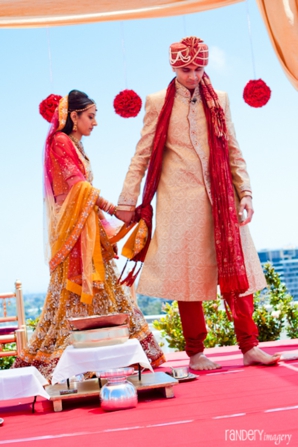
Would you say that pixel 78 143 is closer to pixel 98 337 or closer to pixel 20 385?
pixel 98 337

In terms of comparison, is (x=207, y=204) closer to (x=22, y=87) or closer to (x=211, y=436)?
(x=211, y=436)

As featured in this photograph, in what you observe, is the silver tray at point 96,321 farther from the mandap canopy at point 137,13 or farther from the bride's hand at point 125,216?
the mandap canopy at point 137,13

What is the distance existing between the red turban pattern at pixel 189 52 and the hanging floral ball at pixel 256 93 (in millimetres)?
1023

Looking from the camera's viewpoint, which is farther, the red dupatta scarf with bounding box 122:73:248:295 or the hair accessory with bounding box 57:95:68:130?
the hair accessory with bounding box 57:95:68:130

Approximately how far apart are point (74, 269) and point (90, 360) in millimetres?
918

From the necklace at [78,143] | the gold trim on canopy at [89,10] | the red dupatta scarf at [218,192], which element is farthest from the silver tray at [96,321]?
the gold trim on canopy at [89,10]

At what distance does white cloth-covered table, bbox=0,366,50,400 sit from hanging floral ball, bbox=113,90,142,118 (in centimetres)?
223

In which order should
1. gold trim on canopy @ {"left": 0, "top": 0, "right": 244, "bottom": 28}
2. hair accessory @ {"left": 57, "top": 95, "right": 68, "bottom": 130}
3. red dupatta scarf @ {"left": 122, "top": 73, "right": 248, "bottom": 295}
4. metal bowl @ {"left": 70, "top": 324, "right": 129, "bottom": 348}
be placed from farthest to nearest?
gold trim on canopy @ {"left": 0, "top": 0, "right": 244, "bottom": 28} < hair accessory @ {"left": 57, "top": 95, "right": 68, "bottom": 130} < red dupatta scarf @ {"left": 122, "top": 73, "right": 248, "bottom": 295} < metal bowl @ {"left": 70, "top": 324, "right": 129, "bottom": 348}

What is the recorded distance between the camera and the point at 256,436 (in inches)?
89.0

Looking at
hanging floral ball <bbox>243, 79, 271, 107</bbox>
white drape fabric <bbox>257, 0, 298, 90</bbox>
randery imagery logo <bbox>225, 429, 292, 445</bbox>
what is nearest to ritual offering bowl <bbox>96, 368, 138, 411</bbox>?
randery imagery logo <bbox>225, 429, 292, 445</bbox>

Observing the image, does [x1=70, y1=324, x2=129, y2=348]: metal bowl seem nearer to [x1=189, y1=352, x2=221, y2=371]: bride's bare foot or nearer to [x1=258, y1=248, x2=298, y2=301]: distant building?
[x1=189, y1=352, x2=221, y2=371]: bride's bare foot

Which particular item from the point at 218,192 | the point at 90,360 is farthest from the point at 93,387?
the point at 218,192

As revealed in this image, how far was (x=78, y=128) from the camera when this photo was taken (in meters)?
4.20

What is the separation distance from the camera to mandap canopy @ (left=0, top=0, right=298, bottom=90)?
4906mm
